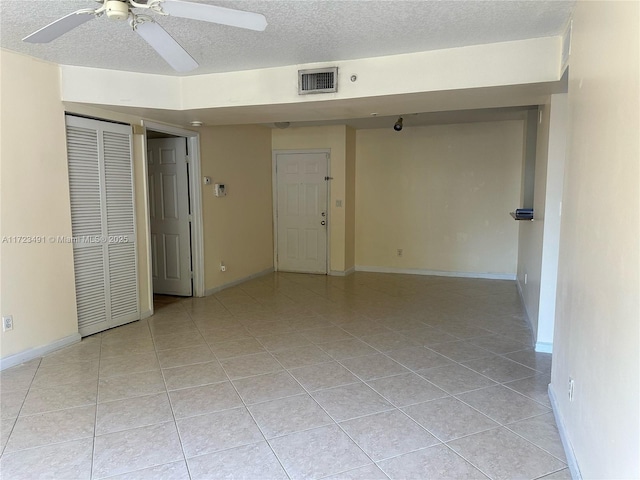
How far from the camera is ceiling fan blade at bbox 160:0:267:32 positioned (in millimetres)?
1904

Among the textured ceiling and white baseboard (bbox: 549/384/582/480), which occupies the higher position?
the textured ceiling

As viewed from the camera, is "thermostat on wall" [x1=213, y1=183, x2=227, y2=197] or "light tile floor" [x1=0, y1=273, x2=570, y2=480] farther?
"thermostat on wall" [x1=213, y1=183, x2=227, y2=197]

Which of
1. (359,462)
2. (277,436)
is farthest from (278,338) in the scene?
(359,462)

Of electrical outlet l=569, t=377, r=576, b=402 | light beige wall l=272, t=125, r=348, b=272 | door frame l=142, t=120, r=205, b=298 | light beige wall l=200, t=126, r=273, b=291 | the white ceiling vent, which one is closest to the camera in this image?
electrical outlet l=569, t=377, r=576, b=402

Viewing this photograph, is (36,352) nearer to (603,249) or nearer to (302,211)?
(603,249)

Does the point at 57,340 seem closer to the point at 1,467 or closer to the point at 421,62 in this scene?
the point at 1,467

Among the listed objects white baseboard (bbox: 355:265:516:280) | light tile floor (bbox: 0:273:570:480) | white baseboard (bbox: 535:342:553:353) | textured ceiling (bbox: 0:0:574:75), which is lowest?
light tile floor (bbox: 0:273:570:480)

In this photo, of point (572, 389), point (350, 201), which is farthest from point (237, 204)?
point (572, 389)

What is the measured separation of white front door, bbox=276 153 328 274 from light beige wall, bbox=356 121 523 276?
0.72 meters

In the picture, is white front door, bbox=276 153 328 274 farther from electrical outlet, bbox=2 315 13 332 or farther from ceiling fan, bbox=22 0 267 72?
ceiling fan, bbox=22 0 267 72

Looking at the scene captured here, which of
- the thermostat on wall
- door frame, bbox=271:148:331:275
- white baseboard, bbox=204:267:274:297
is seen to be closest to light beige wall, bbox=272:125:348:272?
door frame, bbox=271:148:331:275

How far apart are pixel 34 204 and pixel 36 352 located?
1238 millimetres

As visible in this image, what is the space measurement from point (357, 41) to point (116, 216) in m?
2.87

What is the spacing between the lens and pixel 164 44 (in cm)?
231
